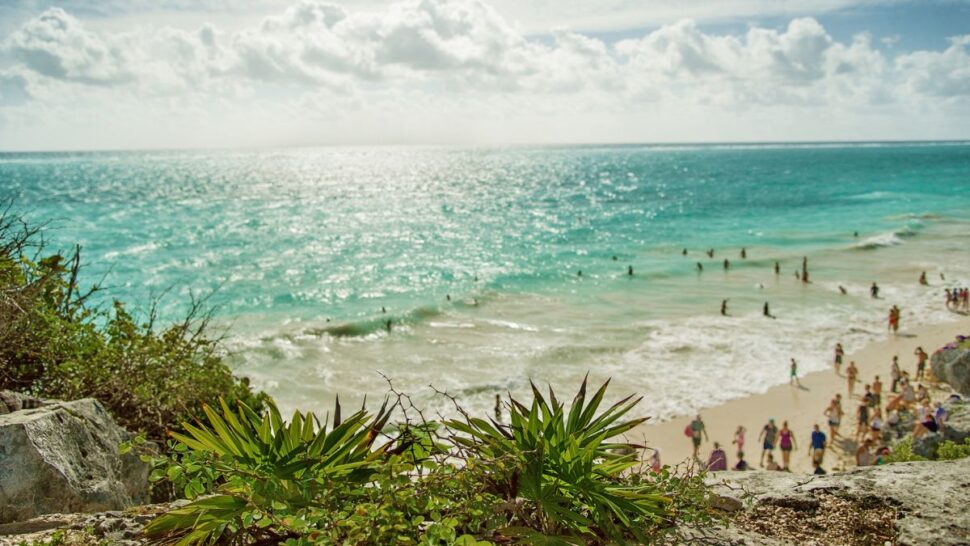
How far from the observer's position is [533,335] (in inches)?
1187

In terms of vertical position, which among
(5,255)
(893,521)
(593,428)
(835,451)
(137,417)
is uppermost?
(5,255)

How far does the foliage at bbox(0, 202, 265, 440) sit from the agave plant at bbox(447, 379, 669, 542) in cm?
531

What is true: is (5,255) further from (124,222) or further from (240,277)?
(124,222)

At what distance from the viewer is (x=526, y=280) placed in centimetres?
4197

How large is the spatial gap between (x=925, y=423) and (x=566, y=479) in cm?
1565

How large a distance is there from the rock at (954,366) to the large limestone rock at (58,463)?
23534 millimetres

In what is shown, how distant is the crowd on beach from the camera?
1666 cm

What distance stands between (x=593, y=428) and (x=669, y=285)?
37085mm

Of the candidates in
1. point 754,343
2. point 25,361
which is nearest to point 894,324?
point 754,343

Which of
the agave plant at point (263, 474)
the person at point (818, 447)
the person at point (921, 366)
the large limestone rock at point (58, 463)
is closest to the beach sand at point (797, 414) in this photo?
the person at point (818, 447)

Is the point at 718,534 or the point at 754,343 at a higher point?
the point at 718,534

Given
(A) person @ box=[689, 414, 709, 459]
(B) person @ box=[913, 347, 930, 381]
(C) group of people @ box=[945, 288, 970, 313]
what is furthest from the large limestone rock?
(C) group of people @ box=[945, 288, 970, 313]

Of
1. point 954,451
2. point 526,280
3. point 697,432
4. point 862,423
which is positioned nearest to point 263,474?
point 954,451

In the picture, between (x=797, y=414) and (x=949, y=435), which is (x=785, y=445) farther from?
(x=949, y=435)
